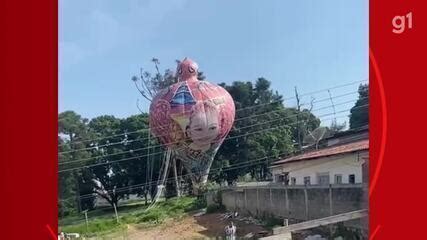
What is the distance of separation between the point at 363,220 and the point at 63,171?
4.07 feet

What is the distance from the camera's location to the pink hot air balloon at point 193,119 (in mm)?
2426

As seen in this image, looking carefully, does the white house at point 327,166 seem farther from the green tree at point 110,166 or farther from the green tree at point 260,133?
the green tree at point 110,166

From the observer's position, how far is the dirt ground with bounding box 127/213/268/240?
98.3 inches

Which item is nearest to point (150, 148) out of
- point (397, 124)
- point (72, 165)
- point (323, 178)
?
point (72, 165)

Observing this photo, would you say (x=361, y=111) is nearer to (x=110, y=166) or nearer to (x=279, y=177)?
(x=279, y=177)

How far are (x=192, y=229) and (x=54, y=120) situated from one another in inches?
43.2

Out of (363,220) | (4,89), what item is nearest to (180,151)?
(363,220)

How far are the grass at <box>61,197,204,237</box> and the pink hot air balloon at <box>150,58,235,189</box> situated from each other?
0.15m

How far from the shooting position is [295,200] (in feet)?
7.98

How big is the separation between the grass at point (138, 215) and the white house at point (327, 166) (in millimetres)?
445

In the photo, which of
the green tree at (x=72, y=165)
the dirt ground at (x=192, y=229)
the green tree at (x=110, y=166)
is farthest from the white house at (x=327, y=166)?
the green tree at (x=72, y=165)

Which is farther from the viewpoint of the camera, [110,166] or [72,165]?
[110,166]

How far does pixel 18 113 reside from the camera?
1.62 metres

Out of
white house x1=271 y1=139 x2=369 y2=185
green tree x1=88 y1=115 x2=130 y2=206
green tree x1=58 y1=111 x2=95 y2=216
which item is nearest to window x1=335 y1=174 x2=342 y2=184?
white house x1=271 y1=139 x2=369 y2=185
